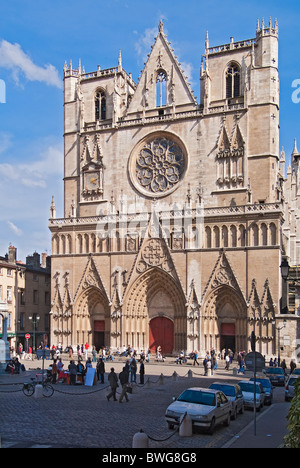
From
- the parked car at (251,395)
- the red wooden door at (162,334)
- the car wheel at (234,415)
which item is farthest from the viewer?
the red wooden door at (162,334)

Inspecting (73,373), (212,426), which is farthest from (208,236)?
(212,426)

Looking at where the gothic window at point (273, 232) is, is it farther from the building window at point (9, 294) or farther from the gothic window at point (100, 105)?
the building window at point (9, 294)

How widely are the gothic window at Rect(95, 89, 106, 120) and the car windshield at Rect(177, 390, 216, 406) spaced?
4081cm

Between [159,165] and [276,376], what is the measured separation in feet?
80.4

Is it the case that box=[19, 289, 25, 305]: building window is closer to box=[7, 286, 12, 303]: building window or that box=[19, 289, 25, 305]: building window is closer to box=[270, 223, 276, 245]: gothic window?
box=[7, 286, 12, 303]: building window

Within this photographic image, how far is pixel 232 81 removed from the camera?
48.7 meters

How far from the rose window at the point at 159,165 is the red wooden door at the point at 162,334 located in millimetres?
11475

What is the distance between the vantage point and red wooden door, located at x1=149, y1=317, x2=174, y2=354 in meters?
47.8

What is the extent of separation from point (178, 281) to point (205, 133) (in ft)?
43.6

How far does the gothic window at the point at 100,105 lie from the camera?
5450 cm

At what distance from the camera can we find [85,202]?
170 ft

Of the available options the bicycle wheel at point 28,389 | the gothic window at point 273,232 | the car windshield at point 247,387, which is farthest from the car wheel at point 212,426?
the gothic window at point 273,232
